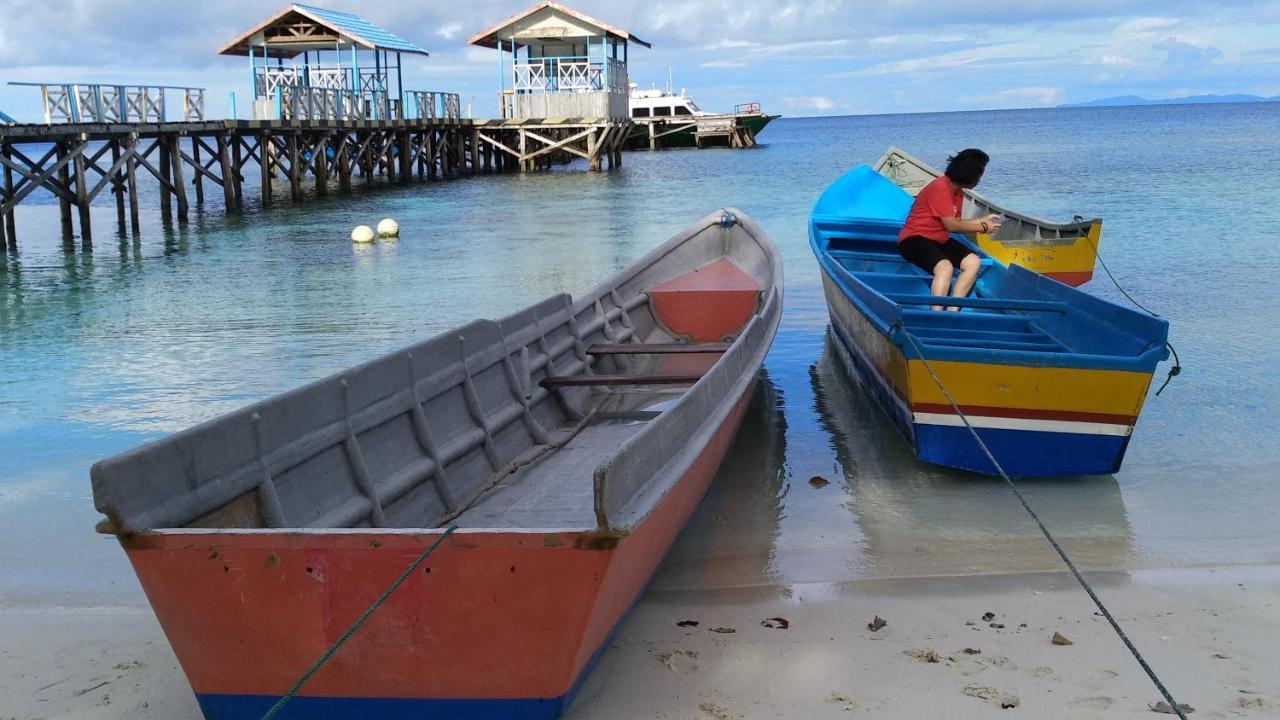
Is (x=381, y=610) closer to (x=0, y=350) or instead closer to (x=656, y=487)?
(x=656, y=487)

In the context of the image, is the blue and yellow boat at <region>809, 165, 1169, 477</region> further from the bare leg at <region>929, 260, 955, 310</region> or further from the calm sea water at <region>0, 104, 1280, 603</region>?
the bare leg at <region>929, 260, 955, 310</region>

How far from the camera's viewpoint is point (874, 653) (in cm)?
425

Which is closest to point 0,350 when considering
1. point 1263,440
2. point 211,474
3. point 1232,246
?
point 211,474

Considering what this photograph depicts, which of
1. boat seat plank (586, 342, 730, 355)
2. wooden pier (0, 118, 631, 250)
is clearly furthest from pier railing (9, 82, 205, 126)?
boat seat plank (586, 342, 730, 355)

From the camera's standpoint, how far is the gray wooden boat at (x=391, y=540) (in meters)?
3.21

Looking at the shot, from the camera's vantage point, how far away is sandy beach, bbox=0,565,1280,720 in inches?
152

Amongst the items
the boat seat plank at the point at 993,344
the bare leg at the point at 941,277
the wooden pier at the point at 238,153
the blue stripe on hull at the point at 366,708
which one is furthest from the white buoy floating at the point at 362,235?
the blue stripe on hull at the point at 366,708

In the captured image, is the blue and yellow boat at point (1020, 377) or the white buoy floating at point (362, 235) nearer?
the blue and yellow boat at point (1020, 377)

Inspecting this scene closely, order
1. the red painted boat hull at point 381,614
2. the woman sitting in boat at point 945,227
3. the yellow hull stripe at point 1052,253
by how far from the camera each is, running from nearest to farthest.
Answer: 1. the red painted boat hull at point 381,614
2. the woman sitting in boat at point 945,227
3. the yellow hull stripe at point 1052,253

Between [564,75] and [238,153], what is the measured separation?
13467mm

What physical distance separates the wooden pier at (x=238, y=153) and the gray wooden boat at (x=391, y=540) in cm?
1586

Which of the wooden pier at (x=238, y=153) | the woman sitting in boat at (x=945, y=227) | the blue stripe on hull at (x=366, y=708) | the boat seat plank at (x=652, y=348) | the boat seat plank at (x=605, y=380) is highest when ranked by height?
the wooden pier at (x=238, y=153)

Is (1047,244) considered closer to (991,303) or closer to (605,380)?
(991,303)

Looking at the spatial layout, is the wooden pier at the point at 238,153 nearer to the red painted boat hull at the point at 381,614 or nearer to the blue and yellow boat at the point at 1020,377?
the blue and yellow boat at the point at 1020,377
